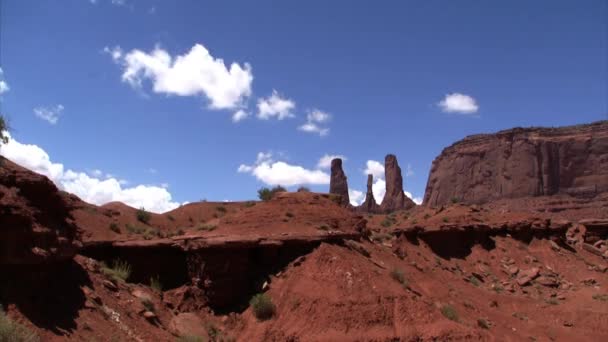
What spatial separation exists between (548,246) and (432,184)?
7445cm

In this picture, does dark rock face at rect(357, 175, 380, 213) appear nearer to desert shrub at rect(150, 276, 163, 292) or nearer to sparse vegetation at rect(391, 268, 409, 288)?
sparse vegetation at rect(391, 268, 409, 288)

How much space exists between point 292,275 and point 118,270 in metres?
5.95

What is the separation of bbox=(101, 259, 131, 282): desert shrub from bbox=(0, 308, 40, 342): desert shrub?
5.57 meters

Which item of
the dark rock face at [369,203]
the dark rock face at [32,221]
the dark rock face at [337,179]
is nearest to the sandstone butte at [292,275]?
the dark rock face at [32,221]

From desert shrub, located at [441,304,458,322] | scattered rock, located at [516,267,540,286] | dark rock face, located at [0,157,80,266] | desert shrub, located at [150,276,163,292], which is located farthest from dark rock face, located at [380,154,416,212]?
dark rock face, located at [0,157,80,266]

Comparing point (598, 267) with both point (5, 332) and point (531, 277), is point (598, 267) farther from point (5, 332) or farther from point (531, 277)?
point (5, 332)

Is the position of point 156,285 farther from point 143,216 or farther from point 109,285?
point 143,216

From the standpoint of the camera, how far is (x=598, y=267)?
31.1 metres

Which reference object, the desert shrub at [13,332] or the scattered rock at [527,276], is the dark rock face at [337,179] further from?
the desert shrub at [13,332]

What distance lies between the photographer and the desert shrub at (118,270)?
49.8 feet

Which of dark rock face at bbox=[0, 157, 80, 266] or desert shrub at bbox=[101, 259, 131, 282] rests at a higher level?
dark rock face at bbox=[0, 157, 80, 266]

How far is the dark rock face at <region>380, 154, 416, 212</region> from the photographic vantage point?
292 ft

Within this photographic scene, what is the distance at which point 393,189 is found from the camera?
92000 millimetres

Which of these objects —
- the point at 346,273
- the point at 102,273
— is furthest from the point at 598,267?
the point at 102,273
